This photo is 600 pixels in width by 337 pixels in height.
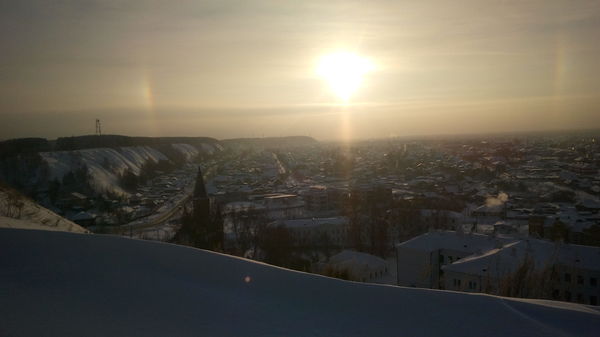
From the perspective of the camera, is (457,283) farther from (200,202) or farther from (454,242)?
(200,202)

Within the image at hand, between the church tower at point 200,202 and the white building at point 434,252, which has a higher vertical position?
the church tower at point 200,202

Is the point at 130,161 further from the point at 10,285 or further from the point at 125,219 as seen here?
the point at 10,285

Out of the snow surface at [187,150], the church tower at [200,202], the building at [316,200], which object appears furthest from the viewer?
the snow surface at [187,150]

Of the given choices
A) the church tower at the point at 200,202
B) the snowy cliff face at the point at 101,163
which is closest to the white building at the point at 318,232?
the church tower at the point at 200,202

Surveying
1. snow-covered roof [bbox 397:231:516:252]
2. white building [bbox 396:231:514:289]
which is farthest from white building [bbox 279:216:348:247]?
snow-covered roof [bbox 397:231:516:252]

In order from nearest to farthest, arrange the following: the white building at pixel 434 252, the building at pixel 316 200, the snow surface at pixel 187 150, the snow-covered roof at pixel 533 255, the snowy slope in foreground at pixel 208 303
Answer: the snowy slope in foreground at pixel 208 303
the snow-covered roof at pixel 533 255
the white building at pixel 434 252
the building at pixel 316 200
the snow surface at pixel 187 150

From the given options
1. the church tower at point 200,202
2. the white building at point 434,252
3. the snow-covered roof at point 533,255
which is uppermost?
the church tower at point 200,202

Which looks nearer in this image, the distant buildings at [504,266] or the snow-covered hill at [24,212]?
the distant buildings at [504,266]

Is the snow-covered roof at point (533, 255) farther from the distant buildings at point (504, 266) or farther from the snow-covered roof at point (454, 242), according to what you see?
the snow-covered roof at point (454, 242)
